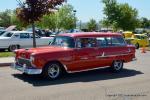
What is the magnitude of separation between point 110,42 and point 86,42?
52.4 inches

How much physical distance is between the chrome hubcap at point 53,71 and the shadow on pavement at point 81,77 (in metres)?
0.22

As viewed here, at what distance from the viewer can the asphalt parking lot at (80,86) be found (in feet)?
30.9

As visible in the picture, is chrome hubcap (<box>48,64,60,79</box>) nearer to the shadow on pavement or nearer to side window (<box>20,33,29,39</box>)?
the shadow on pavement

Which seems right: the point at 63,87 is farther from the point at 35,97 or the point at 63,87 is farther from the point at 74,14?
the point at 74,14

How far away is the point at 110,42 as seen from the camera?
1380 cm

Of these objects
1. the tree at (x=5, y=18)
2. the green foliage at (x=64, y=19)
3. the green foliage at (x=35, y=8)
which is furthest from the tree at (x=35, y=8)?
the tree at (x=5, y=18)

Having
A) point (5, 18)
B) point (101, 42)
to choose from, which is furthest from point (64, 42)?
point (5, 18)

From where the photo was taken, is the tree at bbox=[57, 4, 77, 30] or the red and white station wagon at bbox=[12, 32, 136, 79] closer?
the red and white station wagon at bbox=[12, 32, 136, 79]

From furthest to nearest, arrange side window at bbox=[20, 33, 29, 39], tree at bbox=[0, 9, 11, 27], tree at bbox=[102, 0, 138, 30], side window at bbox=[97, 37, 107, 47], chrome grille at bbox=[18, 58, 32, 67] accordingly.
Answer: tree at bbox=[0, 9, 11, 27] < tree at bbox=[102, 0, 138, 30] < side window at bbox=[20, 33, 29, 39] < side window at bbox=[97, 37, 107, 47] < chrome grille at bbox=[18, 58, 32, 67]

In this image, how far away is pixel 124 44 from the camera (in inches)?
566

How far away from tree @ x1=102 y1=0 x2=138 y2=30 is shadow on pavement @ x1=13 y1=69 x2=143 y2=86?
3349 centimetres

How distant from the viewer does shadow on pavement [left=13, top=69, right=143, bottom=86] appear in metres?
11.6

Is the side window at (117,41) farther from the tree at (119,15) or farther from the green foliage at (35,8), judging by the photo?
the tree at (119,15)

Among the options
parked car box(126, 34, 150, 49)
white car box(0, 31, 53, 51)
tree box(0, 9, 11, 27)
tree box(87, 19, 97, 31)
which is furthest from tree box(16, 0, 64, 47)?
tree box(0, 9, 11, 27)
